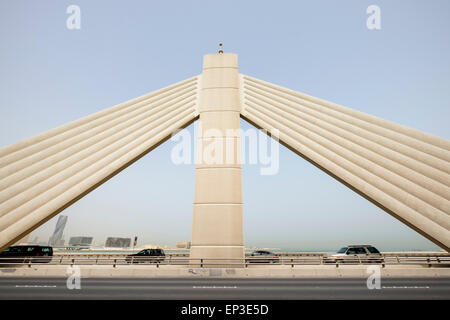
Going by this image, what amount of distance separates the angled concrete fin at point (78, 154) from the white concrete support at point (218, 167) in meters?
1.34

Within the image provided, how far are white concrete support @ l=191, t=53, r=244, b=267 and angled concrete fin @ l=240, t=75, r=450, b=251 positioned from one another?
4.89ft

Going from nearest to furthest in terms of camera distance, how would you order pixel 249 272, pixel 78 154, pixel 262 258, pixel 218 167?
pixel 249 272 < pixel 78 154 < pixel 262 258 < pixel 218 167

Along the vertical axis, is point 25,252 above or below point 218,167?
below

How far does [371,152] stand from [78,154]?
47.6 ft

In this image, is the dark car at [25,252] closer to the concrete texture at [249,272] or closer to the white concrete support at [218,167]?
the concrete texture at [249,272]

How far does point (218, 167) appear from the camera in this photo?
53.5 feet

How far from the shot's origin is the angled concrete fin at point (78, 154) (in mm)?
11758

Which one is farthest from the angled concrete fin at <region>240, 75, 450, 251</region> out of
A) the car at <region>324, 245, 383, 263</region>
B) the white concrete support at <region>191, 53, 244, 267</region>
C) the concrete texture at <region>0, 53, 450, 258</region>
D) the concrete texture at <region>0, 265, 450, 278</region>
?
the car at <region>324, 245, 383, 263</region>

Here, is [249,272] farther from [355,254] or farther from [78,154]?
[78,154]

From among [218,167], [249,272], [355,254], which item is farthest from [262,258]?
[355,254]

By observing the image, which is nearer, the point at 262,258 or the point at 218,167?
the point at 262,258

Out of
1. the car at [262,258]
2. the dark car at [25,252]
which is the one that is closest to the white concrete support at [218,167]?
the car at [262,258]

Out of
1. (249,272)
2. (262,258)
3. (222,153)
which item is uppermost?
(222,153)
